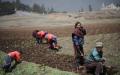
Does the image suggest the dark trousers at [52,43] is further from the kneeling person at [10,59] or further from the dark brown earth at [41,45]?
the kneeling person at [10,59]

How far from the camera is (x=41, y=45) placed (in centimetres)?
835

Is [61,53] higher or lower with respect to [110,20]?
lower

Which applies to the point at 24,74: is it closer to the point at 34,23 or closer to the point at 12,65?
the point at 12,65

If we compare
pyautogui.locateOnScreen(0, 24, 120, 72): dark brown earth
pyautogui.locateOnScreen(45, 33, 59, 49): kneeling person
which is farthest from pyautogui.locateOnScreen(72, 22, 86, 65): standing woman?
pyautogui.locateOnScreen(45, 33, 59, 49): kneeling person

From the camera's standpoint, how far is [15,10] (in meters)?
8.77

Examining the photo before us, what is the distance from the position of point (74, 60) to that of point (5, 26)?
8.11ft

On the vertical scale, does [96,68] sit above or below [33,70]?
above

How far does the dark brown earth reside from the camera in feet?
24.1

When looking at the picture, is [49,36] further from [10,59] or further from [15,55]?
[10,59]

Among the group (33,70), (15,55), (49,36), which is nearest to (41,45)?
(49,36)

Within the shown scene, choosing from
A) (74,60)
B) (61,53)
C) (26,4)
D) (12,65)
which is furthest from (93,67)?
(26,4)

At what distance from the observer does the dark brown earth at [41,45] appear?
7345 mm

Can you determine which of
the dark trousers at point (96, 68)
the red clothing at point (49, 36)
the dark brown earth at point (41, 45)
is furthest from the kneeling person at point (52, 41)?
the dark trousers at point (96, 68)

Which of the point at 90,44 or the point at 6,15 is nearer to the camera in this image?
the point at 90,44
